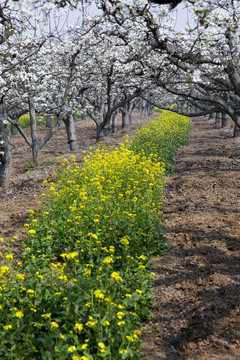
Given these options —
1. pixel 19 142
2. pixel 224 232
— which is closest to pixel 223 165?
pixel 224 232

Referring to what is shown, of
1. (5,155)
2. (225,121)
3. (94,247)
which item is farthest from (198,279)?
(225,121)

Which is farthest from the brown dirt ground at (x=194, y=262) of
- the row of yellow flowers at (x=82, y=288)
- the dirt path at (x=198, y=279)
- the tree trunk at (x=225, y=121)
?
the tree trunk at (x=225, y=121)

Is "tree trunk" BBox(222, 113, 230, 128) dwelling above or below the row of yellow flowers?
above

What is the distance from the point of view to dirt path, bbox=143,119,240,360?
3.83 m

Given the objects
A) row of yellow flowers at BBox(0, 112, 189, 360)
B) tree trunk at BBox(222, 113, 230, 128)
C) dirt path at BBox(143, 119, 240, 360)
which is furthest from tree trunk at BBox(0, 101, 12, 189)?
tree trunk at BBox(222, 113, 230, 128)

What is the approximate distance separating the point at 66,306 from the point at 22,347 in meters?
0.53

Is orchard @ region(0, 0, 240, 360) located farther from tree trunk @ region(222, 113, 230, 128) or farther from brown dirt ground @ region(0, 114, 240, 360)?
tree trunk @ region(222, 113, 230, 128)

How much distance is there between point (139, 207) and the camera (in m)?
6.28

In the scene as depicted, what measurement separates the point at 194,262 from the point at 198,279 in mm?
554

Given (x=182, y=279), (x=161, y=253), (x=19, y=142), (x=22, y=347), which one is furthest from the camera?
(x=19, y=142)

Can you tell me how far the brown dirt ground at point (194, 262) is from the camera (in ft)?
12.7

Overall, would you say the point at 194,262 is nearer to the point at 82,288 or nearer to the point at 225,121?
the point at 82,288

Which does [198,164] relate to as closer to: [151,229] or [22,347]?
[151,229]

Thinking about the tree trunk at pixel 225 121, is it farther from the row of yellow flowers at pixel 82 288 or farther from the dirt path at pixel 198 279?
the row of yellow flowers at pixel 82 288
